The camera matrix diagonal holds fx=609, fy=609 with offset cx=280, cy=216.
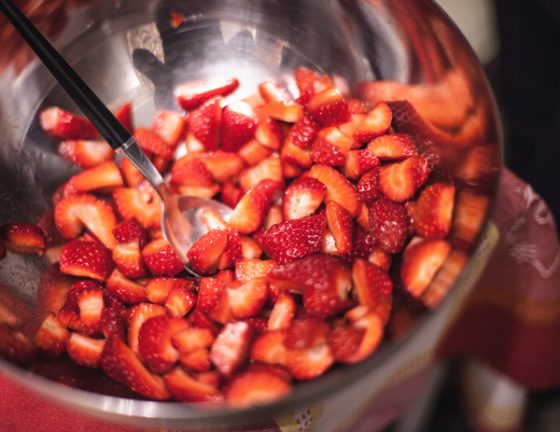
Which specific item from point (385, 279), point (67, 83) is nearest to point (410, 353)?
point (385, 279)

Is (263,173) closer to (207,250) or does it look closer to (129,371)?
(207,250)

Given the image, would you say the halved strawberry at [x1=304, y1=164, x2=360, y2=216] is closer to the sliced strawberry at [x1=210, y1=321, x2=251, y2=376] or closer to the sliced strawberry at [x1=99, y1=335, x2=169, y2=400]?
the sliced strawberry at [x1=210, y1=321, x2=251, y2=376]

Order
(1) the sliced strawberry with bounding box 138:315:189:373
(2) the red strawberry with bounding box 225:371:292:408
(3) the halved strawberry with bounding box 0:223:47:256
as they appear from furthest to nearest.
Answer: (3) the halved strawberry with bounding box 0:223:47:256 → (1) the sliced strawberry with bounding box 138:315:189:373 → (2) the red strawberry with bounding box 225:371:292:408

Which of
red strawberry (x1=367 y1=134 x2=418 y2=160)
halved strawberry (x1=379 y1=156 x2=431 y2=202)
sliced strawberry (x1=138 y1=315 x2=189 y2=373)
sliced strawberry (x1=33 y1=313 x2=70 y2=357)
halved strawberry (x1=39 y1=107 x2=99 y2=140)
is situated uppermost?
halved strawberry (x1=39 y1=107 x2=99 y2=140)

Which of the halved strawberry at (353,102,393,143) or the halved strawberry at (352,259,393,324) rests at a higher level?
the halved strawberry at (353,102,393,143)

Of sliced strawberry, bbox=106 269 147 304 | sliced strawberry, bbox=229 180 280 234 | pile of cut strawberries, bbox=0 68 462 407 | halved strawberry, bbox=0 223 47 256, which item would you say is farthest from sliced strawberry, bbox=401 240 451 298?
halved strawberry, bbox=0 223 47 256

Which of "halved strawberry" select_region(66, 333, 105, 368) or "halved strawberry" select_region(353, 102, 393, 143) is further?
"halved strawberry" select_region(353, 102, 393, 143)

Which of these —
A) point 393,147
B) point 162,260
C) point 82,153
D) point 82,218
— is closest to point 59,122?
point 82,153
